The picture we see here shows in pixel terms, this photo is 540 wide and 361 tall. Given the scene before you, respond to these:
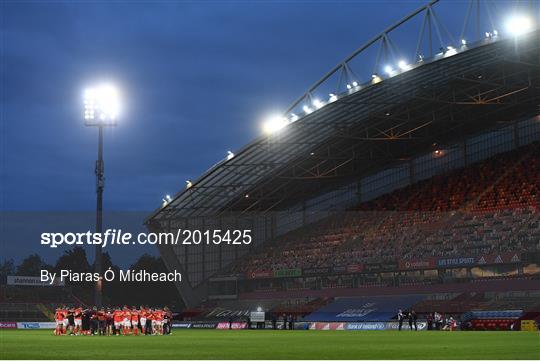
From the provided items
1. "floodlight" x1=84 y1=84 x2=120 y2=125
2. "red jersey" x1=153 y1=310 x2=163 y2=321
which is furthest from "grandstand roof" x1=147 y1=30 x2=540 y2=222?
"red jersey" x1=153 y1=310 x2=163 y2=321

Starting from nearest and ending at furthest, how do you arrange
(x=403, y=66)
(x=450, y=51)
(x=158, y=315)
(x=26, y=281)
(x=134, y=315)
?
(x=134, y=315)
(x=158, y=315)
(x=450, y=51)
(x=403, y=66)
(x=26, y=281)

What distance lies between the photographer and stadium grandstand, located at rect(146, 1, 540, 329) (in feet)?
213

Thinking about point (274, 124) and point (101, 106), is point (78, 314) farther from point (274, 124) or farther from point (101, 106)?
point (274, 124)

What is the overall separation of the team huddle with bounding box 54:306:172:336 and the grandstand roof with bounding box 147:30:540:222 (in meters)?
24.6

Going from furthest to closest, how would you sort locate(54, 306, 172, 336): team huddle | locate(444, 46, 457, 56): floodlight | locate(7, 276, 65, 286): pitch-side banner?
1. locate(7, 276, 65, 286): pitch-side banner
2. locate(444, 46, 457, 56): floodlight
3. locate(54, 306, 172, 336): team huddle

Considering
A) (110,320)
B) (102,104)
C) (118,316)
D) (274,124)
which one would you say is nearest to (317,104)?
(274,124)

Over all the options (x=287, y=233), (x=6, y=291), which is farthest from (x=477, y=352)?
(x=6, y=291)

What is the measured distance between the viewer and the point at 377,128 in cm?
7931

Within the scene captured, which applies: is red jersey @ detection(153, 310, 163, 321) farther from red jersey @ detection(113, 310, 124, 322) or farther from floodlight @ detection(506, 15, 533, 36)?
floodlight @ detection(506, 15, 533, 36)

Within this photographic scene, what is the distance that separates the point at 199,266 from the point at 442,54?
45.9 m

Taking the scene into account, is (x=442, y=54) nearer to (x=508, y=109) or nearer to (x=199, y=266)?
(x=508, y=109)

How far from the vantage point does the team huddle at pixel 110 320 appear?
49062 millimetres

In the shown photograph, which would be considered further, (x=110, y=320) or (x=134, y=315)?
(x=110, y=320)

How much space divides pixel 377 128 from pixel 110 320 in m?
36.4
